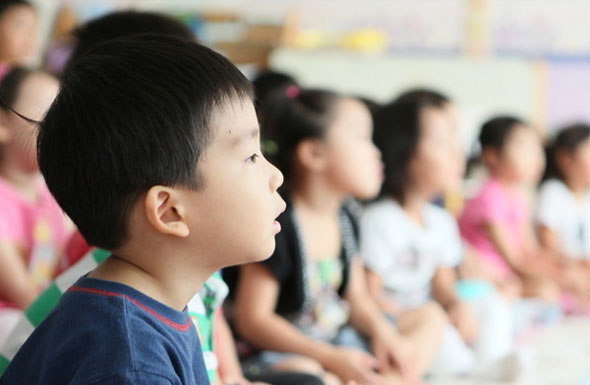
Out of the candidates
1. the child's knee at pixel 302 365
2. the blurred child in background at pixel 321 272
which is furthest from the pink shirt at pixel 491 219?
the child's knee at pixel 302 365

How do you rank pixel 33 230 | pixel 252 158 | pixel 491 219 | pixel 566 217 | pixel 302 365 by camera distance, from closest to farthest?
pixel 252 158 → pixel 302 365 → pixel 33 230 → pixel 491 219 → pixel 566 217

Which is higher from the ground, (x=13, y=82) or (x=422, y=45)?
(x=13, y=82)

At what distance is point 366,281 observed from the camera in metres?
1.74

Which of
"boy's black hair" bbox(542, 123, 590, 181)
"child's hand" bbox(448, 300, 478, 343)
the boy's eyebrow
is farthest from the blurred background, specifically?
the boy's eyebrow

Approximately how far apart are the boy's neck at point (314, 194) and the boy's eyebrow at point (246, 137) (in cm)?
74

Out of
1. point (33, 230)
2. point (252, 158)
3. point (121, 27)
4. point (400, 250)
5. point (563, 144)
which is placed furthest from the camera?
point (563, 144)

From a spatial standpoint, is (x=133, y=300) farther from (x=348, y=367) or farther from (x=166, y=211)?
(x=348, y=367)

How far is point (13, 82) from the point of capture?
1367 millimetres

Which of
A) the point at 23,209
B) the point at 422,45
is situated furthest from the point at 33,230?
the point at 422,45

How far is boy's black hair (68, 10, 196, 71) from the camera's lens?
112cm

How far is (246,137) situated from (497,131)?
6.31 feet

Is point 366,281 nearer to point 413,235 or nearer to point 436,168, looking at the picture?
point 413,235

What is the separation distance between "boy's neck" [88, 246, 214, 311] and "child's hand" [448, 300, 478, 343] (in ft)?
3.91

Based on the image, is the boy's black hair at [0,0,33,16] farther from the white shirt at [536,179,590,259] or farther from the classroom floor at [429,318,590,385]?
the white shirt at [536,179,590,259]
